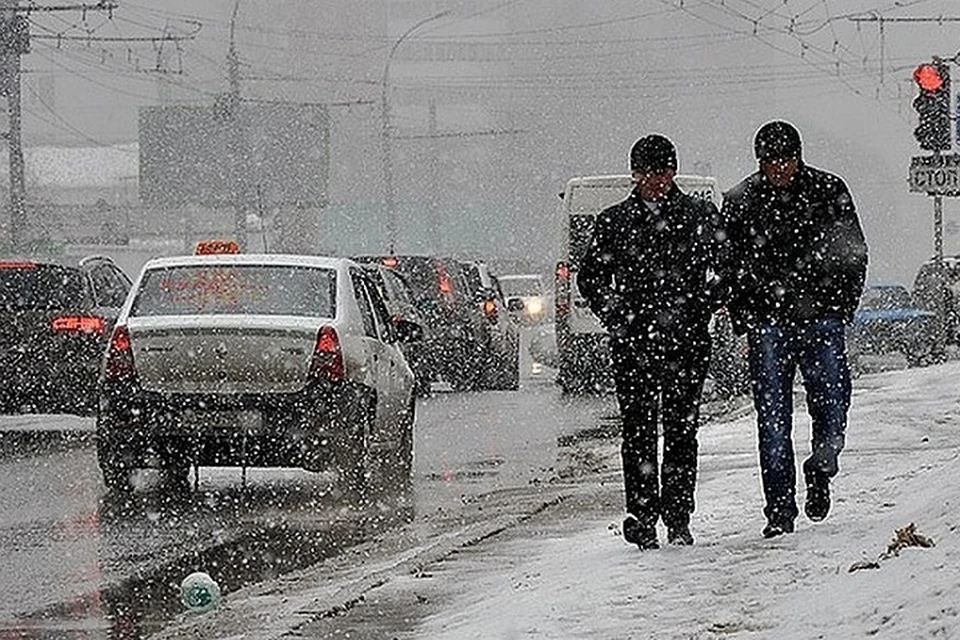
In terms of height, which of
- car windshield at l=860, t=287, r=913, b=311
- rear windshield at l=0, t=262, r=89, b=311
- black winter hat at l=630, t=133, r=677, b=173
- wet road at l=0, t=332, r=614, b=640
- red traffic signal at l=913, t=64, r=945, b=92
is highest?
red traffic signal at l=913, t=64, r=945, b=92

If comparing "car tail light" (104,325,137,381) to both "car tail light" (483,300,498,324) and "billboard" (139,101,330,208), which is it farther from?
"billboard" (139,101,330,208)

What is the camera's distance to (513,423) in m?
21.1

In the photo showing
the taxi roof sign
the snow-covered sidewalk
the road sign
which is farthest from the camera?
the road sign

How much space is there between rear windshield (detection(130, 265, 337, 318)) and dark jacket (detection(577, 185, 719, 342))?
4745 millimetres

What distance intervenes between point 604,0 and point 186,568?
10954 centimetres

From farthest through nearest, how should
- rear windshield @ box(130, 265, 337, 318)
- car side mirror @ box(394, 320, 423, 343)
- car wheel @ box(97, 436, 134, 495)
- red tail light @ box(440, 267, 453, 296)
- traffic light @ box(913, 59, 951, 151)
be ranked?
red tail light @ box(440, 267, 453, 296) → traffic light @ box(913, 59, 951, 151) → car side mirror @ box(394, 320, 423, 343) → rear windshield @ box(130, 265, 337, 318) → car wheel @ box(97, 436, 134, 495)

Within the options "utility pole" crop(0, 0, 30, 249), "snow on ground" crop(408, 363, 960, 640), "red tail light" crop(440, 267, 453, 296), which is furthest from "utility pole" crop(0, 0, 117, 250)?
"snow on ground" crop(408, 363, 960, 640)

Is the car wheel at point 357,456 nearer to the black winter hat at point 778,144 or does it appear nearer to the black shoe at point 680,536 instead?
the black shoe at point 680,536

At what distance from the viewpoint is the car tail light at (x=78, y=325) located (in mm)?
18938

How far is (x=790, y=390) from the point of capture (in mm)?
9141

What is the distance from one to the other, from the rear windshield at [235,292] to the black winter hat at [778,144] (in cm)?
505

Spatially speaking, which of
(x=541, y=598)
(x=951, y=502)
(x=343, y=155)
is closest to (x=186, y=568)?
(x=541, y=598)

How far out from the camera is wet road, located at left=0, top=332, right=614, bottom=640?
30.7 feet

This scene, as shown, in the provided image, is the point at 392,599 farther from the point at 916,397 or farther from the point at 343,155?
the point at 343,155
